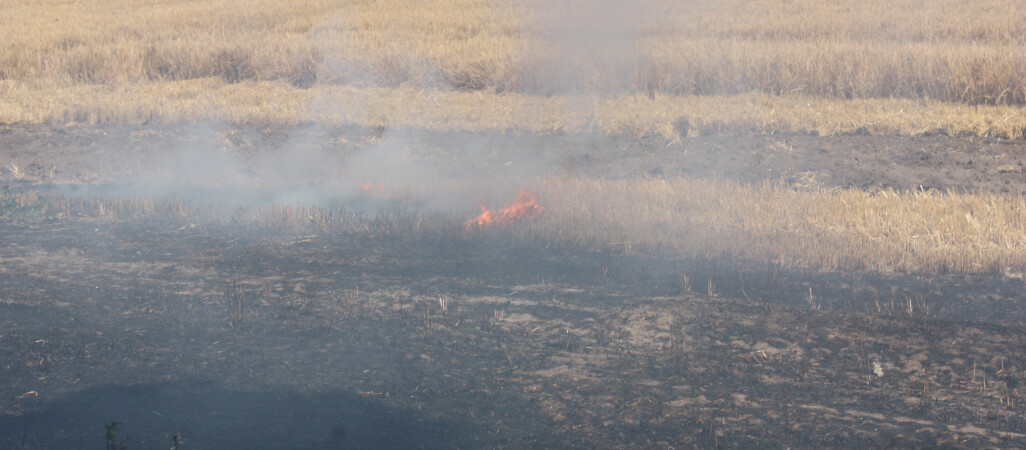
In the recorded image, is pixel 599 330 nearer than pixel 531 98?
Yes

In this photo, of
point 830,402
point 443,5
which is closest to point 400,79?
point 443,5

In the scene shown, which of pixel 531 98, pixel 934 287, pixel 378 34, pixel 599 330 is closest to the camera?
pixel 599 330

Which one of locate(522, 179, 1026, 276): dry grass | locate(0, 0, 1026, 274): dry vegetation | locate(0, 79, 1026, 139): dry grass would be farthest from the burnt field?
locate(0, 79, 1026, 139): dry grass

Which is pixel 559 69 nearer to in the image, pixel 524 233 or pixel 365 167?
pixel 365 167

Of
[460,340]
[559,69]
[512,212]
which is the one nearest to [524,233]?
[512,212]

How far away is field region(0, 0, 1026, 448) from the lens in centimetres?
468

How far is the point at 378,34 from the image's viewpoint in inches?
659

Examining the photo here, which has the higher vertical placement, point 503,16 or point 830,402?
point 503,16

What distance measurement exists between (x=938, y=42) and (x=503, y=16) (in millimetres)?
8532

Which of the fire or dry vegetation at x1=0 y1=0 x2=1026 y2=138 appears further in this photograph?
dry vegetation at x1=0 y1=0 x2=1026 y2=138

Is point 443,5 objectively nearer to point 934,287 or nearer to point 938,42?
point 938,42

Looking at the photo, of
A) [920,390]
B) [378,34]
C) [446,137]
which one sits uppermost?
[378,34]

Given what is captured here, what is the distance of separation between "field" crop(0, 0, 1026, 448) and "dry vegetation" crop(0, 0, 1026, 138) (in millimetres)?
75

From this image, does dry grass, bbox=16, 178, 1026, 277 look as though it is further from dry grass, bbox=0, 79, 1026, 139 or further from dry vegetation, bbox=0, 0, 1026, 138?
dry vegetation, bbox=0, 0, 1026, 138
